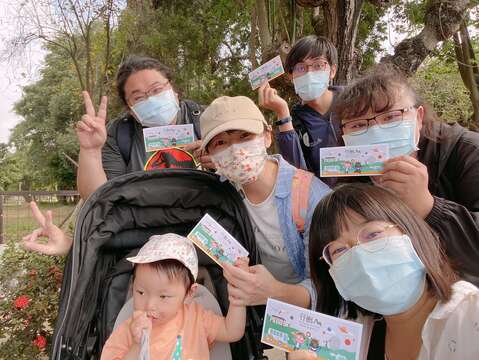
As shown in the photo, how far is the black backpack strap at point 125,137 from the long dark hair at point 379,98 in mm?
1515

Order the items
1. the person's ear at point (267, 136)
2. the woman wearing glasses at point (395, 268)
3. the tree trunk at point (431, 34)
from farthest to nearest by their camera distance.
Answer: the tree trunk at point (431, 34) < the person's ear at point (267, 136) < the woman wearing glasses at point (395, 268)

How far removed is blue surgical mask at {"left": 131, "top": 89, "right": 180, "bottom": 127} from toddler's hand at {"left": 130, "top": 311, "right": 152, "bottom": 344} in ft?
4.41

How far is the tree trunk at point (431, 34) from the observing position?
491 centimetres

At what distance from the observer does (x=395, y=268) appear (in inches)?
52.6

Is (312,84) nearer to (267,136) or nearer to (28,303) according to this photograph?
(267,136)

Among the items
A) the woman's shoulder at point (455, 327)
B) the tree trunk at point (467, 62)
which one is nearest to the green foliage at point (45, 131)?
the tree trunk at point (467, 62)

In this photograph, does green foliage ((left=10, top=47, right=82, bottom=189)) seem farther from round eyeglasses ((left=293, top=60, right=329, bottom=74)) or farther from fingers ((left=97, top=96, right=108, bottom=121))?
round eyeglasses ((left=293, top=60, right=329, bottom=74))

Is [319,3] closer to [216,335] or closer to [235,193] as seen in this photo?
[235,193]

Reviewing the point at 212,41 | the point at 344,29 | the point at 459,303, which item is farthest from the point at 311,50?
the point at 212,41

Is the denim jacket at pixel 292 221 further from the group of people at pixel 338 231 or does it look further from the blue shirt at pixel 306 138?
the blue shirt at pixel 306 138

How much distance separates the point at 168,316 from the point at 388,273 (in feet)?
3.81

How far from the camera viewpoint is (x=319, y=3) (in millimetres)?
4480

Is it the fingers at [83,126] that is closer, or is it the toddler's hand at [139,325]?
the toddler's hand at [139,325]

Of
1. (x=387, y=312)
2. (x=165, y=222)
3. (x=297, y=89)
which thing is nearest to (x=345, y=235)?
(x=387, y=312)
